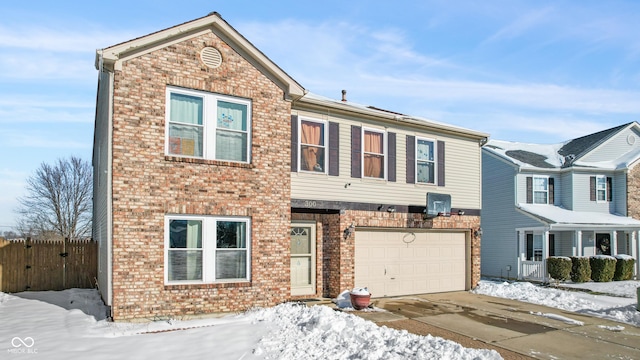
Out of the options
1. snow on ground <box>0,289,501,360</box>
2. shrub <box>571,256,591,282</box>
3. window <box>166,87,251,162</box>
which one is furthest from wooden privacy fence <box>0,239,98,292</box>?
shrub <box>571,256,591,282</box>

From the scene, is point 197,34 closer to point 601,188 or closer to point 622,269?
point 622,269

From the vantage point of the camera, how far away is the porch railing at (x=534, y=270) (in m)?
20.4

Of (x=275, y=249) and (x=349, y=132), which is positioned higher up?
(x=349, y=132)

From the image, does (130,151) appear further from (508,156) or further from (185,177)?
(508,156)

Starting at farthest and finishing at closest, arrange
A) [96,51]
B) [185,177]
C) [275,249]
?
[275,249] < [185,177] < [96,51]

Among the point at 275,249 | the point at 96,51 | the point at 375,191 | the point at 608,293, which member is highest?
the point at 96,51

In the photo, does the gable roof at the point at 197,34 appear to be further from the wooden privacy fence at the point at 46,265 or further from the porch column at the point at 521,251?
the porch column at the point at 521,251

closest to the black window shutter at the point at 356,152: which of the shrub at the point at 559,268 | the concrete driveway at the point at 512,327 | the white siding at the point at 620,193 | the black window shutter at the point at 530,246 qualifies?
the concrete driveway at the point at 512,327

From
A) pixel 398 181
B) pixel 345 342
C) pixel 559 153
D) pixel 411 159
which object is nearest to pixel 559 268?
pixel 411 159

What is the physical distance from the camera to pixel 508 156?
2420cm

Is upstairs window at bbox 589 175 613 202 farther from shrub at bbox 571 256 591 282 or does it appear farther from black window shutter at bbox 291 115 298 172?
black window shutter at bbox 291 115 298 172

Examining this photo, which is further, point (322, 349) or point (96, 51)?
point (96, 51)

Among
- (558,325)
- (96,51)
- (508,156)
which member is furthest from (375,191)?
(508,156)

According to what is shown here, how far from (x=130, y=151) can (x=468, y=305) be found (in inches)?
397
